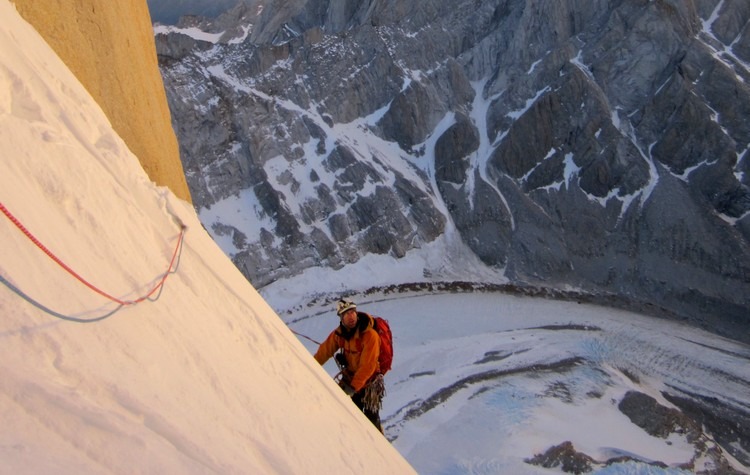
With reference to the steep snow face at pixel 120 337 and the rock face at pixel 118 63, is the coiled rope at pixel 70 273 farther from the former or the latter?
the rock face at pixel 118 63

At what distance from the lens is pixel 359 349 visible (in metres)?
7.54

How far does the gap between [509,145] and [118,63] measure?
4235 centimetres

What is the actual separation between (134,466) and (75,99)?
428cm

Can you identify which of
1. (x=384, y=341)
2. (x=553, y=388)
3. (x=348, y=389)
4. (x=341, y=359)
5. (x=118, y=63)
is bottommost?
(x=553, y=388)

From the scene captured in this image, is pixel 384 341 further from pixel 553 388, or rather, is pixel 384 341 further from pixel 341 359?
pixel 553 388

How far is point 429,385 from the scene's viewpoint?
21.1 meters

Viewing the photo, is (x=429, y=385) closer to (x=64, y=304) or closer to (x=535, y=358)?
(x=535, y=358)

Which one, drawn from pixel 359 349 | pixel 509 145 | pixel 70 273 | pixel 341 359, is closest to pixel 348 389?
pixel 341 359

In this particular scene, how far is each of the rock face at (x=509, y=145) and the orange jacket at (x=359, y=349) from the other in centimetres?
3101

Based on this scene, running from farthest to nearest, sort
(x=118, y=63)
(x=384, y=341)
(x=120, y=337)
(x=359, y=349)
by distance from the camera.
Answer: (x=118, y=63), (x=384, y=341), (x=359, y=349), (x=120, y=337)

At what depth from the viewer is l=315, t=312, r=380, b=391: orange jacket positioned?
7395 millimetres

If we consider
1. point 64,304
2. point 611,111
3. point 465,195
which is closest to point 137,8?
point 64,304

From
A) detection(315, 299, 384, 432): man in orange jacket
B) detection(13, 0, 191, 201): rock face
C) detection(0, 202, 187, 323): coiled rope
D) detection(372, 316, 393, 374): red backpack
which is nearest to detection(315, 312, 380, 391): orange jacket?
detection(315, 299, 384, 432): man in orange jacket

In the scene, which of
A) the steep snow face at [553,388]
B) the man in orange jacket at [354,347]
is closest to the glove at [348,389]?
the man in orange jacket at [354,347]
